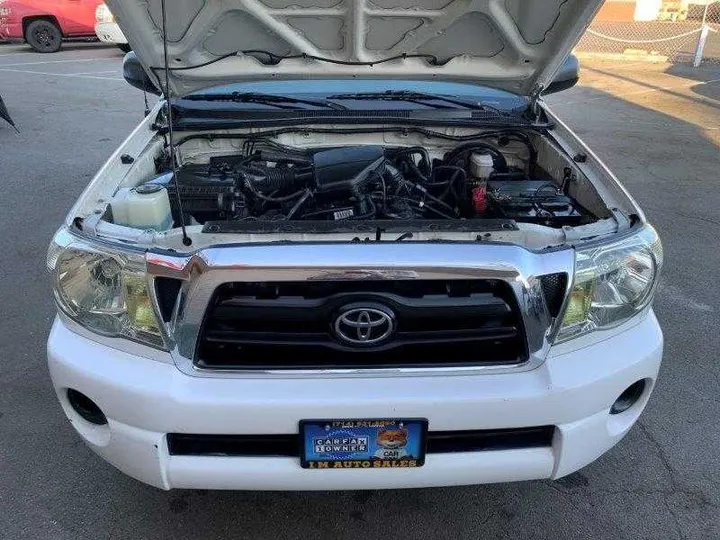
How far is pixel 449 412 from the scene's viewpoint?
5.49 ft

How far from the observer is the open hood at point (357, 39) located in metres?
2.52

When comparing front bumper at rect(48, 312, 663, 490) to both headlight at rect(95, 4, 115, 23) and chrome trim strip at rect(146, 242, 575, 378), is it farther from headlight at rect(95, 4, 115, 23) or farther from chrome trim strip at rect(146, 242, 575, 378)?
headlight at rect(95, 4, 115, 23)

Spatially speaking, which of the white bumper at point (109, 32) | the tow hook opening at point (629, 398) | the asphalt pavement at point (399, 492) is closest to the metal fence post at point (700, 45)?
the asphalt pavement at point (399, 492)

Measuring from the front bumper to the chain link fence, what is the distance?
10.9 metres

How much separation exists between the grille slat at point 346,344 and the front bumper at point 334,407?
0.08 meters

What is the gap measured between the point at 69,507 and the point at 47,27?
1450cm

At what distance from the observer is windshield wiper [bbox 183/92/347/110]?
3000 millimetres

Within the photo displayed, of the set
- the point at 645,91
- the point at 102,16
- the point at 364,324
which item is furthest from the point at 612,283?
the point at 102,16

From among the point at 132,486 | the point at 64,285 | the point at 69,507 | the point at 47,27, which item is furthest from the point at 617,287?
the point at 47,27

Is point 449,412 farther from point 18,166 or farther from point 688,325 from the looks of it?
point 18,166

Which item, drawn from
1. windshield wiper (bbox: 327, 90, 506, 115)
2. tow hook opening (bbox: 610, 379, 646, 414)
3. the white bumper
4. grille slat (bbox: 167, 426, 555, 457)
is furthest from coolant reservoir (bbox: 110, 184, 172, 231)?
the white bumper

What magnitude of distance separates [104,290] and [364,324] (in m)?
0.80

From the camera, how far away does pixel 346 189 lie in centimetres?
243

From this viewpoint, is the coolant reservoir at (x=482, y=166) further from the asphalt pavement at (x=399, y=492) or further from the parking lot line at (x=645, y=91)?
the parking lot line at (x=645, y=91)
